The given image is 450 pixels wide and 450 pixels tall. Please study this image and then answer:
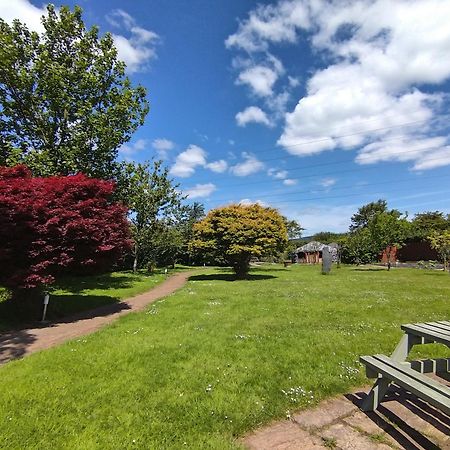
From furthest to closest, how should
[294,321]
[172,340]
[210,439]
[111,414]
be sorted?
[294,321]
[172,340]
[111,414]
[210,439]

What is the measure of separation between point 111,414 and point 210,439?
4.32ft

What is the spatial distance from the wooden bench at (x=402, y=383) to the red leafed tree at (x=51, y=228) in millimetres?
8226

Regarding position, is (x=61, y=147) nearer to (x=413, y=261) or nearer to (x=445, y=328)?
(x=445, y=328)

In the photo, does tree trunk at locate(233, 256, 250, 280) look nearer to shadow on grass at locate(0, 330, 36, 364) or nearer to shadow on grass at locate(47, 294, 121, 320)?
shadow on grass at locate(47, 294, 121, 320)

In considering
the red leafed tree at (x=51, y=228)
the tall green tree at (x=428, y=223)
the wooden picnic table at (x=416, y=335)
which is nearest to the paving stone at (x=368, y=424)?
the wooden picnic table at (x=416, y=335)

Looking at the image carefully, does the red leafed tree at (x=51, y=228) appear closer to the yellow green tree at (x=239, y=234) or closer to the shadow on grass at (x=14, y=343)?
the shadow on grass at (x=14, y=343)

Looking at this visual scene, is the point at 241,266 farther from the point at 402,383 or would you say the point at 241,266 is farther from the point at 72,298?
the point at 402,383

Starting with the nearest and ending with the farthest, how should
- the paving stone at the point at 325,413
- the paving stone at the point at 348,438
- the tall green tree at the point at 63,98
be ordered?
the paving stone at the point at 348,438
the paving stone at the point at 325,413
the tall green tree at the point at 63,98

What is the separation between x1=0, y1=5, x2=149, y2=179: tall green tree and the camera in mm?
18094

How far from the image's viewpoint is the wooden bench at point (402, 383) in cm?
311

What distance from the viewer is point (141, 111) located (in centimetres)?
2081

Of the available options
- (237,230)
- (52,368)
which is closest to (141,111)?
(237,230)

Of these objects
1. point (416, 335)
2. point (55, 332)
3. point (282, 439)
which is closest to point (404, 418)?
point (416, 335)

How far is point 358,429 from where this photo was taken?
3.68m
